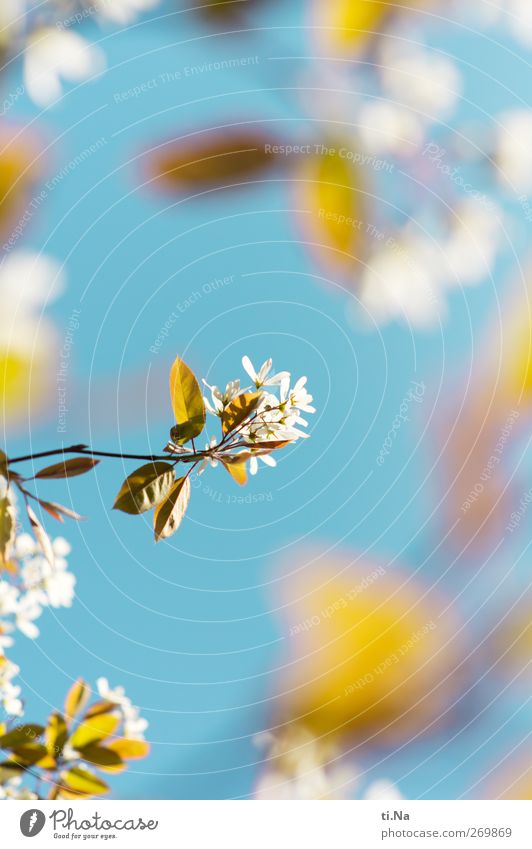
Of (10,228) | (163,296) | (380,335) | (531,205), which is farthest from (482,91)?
(10,228)

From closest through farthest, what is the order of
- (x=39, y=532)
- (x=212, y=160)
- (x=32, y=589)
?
(x=39, y=532)
(x=32, y=589)
(x=212, y=160)

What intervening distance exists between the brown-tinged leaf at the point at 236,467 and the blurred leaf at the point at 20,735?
0.35 metres

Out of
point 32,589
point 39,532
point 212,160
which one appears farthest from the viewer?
point 212,160

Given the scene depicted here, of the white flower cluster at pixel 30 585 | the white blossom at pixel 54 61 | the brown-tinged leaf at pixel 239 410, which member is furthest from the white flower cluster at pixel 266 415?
the white blossom at pixel 54 61

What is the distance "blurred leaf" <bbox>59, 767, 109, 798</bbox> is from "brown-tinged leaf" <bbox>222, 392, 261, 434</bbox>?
0.42 metres

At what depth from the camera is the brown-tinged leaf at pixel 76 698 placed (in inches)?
28.3

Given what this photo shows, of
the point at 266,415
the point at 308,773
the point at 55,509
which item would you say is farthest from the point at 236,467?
the point at 308,773

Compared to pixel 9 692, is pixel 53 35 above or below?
above

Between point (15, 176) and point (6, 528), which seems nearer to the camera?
point (6, 528)

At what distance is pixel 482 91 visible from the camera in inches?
35.7

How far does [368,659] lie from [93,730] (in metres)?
0.39

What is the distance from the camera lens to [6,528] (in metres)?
0.58

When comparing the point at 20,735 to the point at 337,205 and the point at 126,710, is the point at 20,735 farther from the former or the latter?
the point at 337,205

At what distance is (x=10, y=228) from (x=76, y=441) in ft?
0.95
